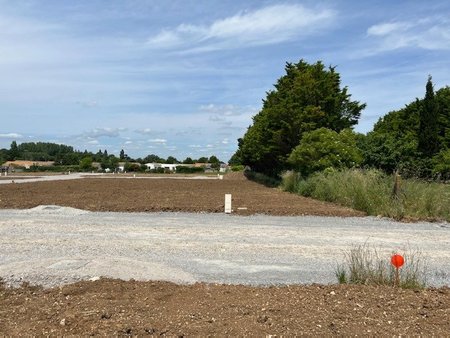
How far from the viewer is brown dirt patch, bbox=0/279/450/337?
4.71 m

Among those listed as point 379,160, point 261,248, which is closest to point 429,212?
point 261,248

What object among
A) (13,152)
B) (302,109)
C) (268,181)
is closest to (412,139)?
(268,181)

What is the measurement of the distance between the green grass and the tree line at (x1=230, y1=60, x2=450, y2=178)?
23.1ft

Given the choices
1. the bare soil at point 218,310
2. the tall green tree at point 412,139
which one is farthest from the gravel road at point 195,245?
the tall green tree at point 412,139

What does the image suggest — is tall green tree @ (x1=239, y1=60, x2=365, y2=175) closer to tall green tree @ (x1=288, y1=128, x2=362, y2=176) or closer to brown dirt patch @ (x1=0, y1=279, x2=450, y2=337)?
tall green tree @ (x1=288, y1=128, x2=362, y2=176)

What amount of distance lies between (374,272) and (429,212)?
1219 centimetres

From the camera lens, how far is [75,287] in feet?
20.5

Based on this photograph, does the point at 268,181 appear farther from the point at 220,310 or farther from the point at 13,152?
the point at 13,152

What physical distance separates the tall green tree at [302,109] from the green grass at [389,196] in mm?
15773

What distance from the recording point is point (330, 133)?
3225 centimetres

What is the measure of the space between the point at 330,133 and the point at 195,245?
23.0m

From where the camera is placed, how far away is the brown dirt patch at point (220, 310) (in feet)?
15.5

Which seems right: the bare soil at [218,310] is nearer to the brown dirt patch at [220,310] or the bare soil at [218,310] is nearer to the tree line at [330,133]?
the brown dirt patch at [220,310]

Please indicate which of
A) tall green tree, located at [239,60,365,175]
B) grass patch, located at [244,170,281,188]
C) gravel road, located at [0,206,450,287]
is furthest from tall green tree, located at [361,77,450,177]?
gravel road, located at [0,206,450,287]
